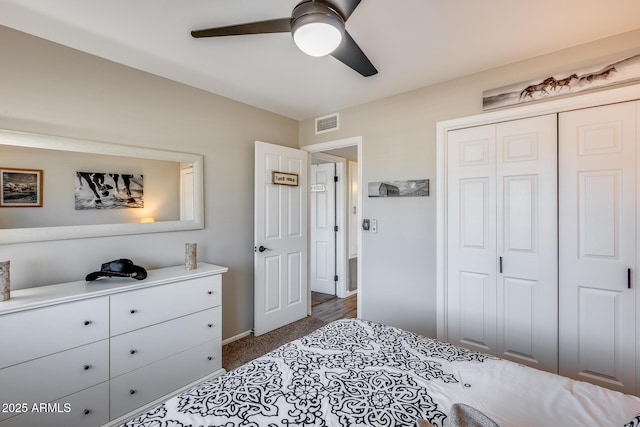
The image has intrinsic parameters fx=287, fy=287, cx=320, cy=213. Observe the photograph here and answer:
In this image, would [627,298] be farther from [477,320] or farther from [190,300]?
[190,300]

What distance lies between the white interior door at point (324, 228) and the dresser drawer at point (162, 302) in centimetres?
242

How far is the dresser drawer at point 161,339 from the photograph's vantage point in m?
1.83

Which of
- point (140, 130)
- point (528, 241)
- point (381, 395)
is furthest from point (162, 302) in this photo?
point (528, 241)

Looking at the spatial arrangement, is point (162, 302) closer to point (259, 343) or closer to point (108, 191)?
point (108, 191)

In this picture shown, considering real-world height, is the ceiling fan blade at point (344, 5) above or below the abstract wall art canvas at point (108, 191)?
above

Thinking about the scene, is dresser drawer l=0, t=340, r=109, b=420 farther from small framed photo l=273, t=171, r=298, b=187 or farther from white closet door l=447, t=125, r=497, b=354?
white closet door l=447, t=125, r=497, b=354

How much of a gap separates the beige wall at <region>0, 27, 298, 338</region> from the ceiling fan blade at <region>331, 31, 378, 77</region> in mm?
1639

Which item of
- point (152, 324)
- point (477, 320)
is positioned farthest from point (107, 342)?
point (477, 320)

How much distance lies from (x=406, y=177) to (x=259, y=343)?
2.21m

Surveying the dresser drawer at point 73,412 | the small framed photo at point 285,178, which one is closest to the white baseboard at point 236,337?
the dresser drawer at point 73,412

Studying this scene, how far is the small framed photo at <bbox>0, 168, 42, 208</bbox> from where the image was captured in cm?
175

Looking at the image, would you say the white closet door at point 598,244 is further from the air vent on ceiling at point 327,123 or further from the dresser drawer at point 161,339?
the dresser drawer at point 161,339

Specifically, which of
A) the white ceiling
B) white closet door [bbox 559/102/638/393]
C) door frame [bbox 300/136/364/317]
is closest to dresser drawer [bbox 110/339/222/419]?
door frame [bbox 300/136/364/317]

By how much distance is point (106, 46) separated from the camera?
2.00 m
